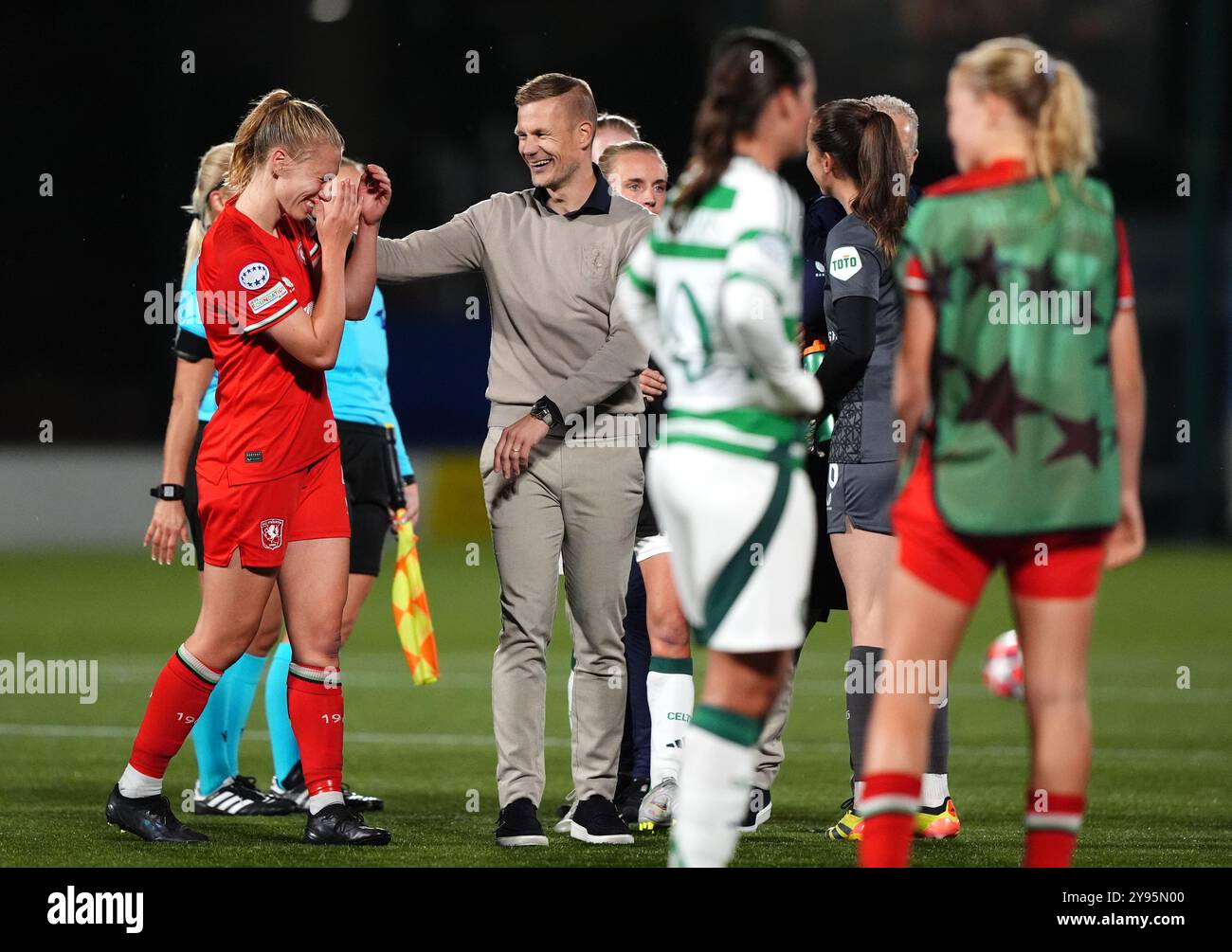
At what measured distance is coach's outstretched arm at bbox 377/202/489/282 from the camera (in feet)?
17.8

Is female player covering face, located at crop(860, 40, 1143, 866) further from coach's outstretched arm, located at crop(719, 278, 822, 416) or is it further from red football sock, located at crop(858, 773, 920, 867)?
coach's outstretched arm, located at crop(719, 278, 822, 416)

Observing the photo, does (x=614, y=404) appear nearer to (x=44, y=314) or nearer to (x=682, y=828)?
(x=682, y=828)

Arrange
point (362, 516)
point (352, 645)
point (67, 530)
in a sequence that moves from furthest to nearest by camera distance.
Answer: point (67, 530) → point (352, 645) → point (362, 516)

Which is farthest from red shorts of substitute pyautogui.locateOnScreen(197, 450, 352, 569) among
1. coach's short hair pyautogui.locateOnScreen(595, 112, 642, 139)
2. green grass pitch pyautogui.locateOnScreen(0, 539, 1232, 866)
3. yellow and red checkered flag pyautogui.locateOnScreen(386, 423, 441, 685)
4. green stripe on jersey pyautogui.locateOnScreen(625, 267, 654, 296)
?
coach's short hair pyautogui.locateOnScreen(595, 112, 642, 139)

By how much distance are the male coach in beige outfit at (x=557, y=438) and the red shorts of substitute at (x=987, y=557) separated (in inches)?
65.7

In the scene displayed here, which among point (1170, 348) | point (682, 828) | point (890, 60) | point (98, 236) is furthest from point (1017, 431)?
point (98, 236)

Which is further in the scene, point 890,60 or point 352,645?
point 890,60

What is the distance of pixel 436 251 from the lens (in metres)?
5.48

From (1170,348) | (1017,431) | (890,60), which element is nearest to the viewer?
(1017,431)

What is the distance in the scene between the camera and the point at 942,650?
3.87 meters

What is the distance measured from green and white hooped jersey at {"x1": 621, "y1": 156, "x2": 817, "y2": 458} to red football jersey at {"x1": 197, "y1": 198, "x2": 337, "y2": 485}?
1.57 metres

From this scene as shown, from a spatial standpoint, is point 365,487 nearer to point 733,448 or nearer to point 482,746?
point 482,746

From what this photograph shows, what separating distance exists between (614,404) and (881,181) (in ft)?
3.34

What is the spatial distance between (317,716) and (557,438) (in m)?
1.04
